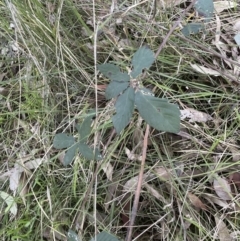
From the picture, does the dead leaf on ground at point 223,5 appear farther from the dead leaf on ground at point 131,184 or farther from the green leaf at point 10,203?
the green leaf at point 10,203

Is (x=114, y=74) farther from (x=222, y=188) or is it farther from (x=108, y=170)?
(x=222, y=188)

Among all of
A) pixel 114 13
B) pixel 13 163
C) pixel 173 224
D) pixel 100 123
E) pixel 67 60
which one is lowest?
pixel 173 224

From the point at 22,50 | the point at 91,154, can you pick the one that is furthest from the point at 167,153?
the point at 22,50

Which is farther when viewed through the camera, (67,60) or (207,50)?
(67,60)

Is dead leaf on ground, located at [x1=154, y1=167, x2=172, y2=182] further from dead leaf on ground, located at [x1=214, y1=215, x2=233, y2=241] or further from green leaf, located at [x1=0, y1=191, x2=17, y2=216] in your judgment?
green leaf, located at [x1=0, y1=191, x2=17, y2=216]

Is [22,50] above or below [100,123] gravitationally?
above

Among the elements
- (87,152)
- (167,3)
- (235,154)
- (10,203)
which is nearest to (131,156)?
(87,152)

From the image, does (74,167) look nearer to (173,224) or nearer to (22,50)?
(173,224)

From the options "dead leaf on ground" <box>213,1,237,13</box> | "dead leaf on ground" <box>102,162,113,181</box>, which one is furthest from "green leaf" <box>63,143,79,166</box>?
"dead leaf on ground" <box>213,1,237,13</box>
